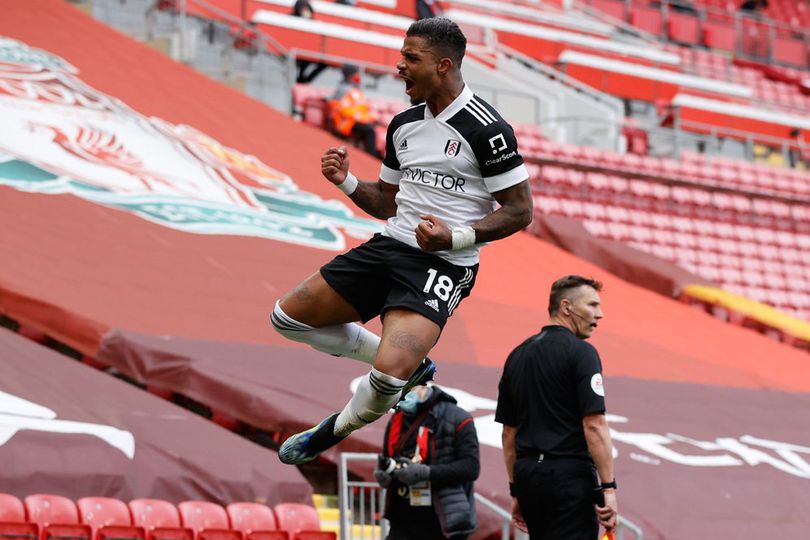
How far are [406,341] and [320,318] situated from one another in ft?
1.38

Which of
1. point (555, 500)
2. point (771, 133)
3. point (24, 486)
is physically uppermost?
point (555, 500)

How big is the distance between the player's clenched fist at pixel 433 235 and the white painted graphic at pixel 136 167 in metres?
7.62

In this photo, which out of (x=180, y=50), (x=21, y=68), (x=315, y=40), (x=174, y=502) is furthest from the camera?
(x=315, y=40)

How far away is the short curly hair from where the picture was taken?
438 centimetres

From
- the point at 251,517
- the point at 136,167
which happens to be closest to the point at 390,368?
the point at 251,517

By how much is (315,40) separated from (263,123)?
13.3 feet

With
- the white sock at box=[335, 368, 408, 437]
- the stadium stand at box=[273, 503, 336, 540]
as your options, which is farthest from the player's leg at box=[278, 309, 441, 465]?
the stadium stand at box=[273, 503, 336, 540]

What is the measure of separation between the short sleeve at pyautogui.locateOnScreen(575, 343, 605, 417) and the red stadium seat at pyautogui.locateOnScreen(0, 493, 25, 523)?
10.6ft

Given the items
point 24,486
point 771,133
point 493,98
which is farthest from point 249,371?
point 771,133

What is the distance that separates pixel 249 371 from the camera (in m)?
9.16

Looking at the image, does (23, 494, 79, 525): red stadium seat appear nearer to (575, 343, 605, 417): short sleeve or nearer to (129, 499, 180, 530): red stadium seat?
(129, 499, 180, 530): red stadium seat

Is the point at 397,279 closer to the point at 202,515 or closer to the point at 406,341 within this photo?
the point at 406,341

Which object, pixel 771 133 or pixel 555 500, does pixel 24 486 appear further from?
pixel 771 133

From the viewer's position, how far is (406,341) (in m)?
4.32
